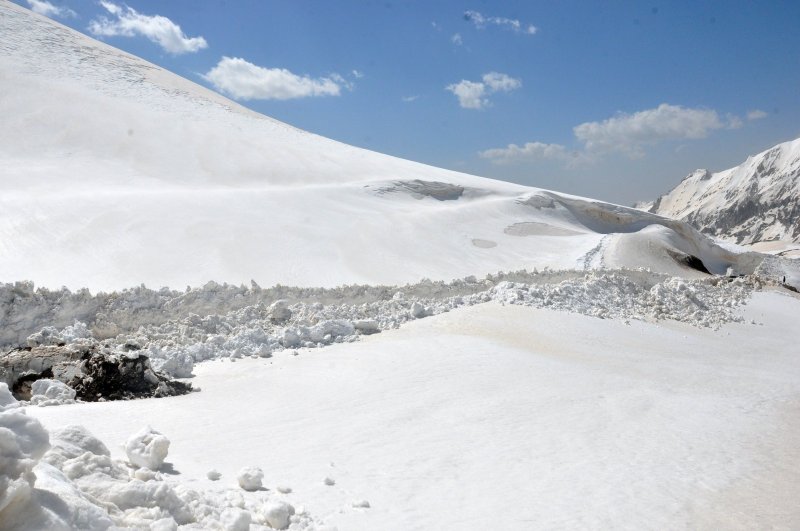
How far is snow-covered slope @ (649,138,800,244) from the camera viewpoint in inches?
2233

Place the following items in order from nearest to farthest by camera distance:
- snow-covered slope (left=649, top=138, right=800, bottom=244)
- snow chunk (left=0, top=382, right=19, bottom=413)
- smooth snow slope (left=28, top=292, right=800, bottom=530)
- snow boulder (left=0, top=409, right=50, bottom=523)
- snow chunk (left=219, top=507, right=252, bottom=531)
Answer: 1. snow boulder (left=0, top=409, right=50, bottom=523)
2. snow chunk (left=0, top=382, right=19, bottom=413)
3. snow chunk (left=219, top=507, right=252, bottom=531)
4. smooth snow slope (left=28, top=292, right=800, bottom=530)
5. snow-covered slope (left=649, top=138, right=800, bottom=244)

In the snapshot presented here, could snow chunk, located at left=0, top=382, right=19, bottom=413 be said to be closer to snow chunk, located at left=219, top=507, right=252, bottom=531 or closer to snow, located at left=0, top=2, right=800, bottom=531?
snow, located at left=0, top=2, right=800, bottom=531

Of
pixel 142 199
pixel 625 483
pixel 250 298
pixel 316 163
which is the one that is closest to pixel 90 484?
pixel 625 483

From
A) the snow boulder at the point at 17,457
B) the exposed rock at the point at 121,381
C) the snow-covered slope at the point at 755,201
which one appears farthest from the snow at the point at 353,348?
the snow-covered slope at the point at 755,201

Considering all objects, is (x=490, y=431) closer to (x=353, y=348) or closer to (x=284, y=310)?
(x=353, y=348)

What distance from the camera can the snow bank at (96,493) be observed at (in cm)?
207

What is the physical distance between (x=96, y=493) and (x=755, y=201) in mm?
69616

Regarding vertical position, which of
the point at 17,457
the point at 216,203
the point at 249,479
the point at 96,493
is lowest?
the point at 249,479

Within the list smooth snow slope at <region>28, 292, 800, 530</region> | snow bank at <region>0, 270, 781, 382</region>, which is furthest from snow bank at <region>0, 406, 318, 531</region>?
snow bank at <region>0, 270, 781, 382</region>

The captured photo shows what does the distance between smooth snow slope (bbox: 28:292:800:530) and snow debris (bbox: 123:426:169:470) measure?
0.20 meters

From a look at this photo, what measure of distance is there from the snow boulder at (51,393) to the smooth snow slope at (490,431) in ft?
0.96

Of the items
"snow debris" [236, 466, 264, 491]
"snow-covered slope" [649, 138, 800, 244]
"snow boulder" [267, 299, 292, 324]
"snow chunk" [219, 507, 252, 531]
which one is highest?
"snow-covered slope" [649, 138, 800, 244]

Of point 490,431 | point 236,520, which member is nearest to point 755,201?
point 490,431

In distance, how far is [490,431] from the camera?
15.5 ft
